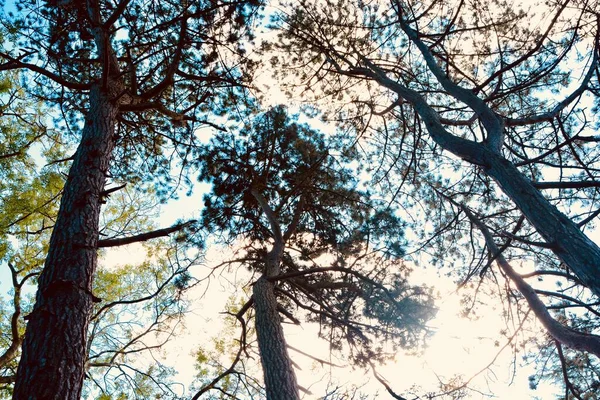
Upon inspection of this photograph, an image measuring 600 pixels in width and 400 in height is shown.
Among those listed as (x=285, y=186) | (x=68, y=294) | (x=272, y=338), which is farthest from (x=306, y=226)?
(x=68, y=294)

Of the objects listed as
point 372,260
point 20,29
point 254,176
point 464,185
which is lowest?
point 372,260

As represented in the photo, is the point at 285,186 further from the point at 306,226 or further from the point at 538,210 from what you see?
the point at 538,210

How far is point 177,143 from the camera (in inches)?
249

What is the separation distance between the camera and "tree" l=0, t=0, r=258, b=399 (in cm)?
286

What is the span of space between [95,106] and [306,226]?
13.2 ft

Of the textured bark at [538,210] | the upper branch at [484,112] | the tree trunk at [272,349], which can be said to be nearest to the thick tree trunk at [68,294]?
the tree trunk at [272,349]

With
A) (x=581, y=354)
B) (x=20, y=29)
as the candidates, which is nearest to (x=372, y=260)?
(x=581, y=354)

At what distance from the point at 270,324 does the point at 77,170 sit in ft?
10.1

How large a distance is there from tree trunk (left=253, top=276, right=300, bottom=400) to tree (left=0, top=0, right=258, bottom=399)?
7.79 ft

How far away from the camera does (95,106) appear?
479 centimetres

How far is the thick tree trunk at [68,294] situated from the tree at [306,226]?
101 inches

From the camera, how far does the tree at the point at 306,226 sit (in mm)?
5840

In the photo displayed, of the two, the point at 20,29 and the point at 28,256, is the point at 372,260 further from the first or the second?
the point at 28,256

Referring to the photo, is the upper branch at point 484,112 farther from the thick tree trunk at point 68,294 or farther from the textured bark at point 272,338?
the thick tree trunk at point 68,294
